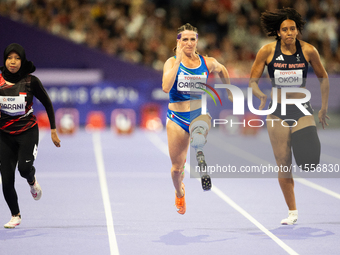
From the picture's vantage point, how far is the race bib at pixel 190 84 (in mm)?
6352

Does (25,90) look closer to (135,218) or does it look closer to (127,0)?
(135,218)

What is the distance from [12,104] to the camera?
6148 mm

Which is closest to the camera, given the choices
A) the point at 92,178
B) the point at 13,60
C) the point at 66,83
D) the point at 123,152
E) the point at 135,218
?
the point at 13,60

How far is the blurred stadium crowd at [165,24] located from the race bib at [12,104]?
14.7 meters

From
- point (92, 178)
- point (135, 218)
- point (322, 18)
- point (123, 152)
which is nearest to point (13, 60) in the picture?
point (135, 218)

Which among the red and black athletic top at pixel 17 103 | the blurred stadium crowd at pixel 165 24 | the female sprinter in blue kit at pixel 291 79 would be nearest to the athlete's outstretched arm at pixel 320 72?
the female sprinter in blue kit at pixel 291 79

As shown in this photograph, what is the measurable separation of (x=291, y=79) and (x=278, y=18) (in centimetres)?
70

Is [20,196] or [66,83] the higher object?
[66,83]

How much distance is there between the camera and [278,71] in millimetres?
6324

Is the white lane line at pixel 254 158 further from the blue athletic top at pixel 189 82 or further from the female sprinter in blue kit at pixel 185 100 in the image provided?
the blue athletic top at pixel 189 82

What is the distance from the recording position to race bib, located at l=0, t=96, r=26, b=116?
6141 mm

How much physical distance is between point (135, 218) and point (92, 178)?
3474 mm

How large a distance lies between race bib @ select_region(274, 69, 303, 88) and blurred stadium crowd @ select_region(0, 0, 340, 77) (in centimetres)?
1401

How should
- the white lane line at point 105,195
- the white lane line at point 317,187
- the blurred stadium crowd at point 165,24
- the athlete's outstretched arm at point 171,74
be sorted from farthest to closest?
the blurred stadium crowd at point 165,24 < the white lane line at point 317,187 < the athlete's outstretched arm at point 171,74 < the white lane line at point 105,195
